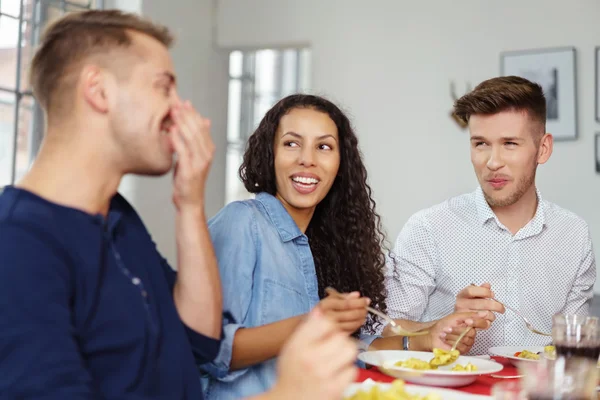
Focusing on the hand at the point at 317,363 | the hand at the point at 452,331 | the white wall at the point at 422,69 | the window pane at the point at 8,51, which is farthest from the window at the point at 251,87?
the hand at the point at 317,363

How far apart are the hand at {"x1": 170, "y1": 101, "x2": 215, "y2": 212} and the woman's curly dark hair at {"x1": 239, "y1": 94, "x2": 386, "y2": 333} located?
731 millimetres

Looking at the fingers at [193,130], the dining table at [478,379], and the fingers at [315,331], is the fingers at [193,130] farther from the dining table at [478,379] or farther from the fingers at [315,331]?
the dining table at [478,379]

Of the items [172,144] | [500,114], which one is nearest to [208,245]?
[172,144]

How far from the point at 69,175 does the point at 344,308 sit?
0.62m

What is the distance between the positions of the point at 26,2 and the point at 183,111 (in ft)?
12.0

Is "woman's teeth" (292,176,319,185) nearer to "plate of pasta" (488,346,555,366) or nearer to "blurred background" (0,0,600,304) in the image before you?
"plate of pasta" (488,346,555,366)

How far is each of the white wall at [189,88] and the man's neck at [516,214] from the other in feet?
9.46

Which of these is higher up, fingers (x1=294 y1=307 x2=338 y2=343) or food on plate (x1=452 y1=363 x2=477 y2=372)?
fingers (x1=294 y1=307 x2=338 y2=343)

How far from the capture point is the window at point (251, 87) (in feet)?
24.9

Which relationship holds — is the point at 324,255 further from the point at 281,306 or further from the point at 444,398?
the point at 444,398

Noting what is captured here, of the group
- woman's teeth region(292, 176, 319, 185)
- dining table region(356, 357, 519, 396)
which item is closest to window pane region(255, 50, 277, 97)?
woman's teeth region(292, 176, 319, 185)

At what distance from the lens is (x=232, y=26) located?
5.68 m

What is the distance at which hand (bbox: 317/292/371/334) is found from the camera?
4.95 feet

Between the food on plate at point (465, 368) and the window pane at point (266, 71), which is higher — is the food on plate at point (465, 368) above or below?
below
